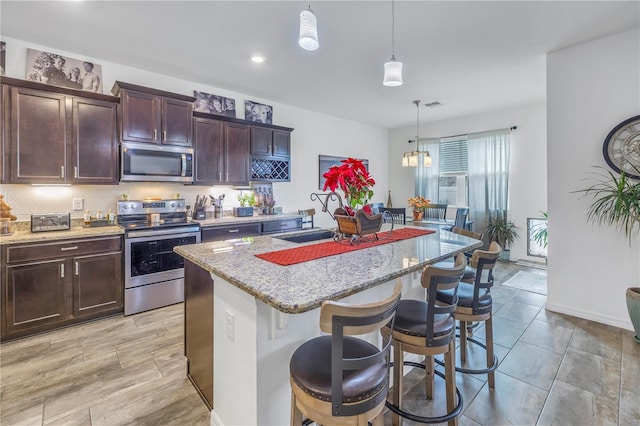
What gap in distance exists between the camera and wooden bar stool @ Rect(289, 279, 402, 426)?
3.21 ft

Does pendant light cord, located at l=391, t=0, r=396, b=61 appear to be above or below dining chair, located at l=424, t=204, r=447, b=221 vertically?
above

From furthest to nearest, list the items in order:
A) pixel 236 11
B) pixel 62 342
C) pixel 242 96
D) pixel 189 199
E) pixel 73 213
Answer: pixel 242 96 < pixel 189 199 < pixel 73 213 < pixel 62 342 < pixel 236 11

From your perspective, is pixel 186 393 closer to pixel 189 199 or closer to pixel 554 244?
pixel 189 199

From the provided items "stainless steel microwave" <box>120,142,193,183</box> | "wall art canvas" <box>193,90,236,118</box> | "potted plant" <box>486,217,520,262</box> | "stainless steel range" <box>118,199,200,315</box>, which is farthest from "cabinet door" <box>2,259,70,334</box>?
"potted plant" <box>486,217,520,262</box>

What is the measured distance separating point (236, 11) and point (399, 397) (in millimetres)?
3070

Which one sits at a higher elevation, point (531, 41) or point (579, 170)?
point (531, 41)

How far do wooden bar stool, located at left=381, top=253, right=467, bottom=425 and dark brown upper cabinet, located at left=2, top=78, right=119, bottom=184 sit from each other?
337 centimetres

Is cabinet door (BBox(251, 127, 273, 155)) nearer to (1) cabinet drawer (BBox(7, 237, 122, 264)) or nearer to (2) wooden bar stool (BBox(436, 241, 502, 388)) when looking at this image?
(1) cabinet drawer (BBox(7, 237, 122, 264))

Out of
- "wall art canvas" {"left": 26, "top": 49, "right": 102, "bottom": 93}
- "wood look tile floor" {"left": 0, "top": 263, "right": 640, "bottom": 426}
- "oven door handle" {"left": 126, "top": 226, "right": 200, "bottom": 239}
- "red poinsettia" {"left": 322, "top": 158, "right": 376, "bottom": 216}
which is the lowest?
"wood look tile floor" {"left": 0, "top": 263, "right": 640, "bottom": 426}

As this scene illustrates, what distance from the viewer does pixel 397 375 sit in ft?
5.17

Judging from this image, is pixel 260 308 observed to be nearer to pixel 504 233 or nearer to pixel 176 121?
pixel 176 121

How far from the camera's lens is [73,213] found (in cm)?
321

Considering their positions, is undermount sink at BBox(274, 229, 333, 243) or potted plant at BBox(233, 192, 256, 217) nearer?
undermount sink at BBox(274, 229, 333, 243)

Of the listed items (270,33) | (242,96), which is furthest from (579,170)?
(242,96)
